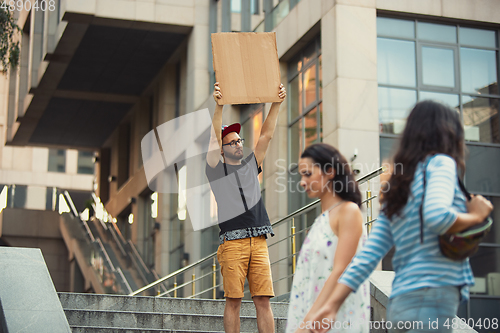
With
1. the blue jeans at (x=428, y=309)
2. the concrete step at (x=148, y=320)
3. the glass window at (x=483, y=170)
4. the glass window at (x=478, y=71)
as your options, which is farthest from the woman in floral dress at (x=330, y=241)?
the glass window at (x=478, y=71)

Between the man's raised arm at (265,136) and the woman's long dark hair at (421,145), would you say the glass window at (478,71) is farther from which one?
the woman's long dark hair at (421,145)

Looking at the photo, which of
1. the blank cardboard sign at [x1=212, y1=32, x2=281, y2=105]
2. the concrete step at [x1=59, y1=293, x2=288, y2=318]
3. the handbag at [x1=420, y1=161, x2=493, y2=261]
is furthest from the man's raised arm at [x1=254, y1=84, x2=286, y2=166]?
the handbag at [x1=420, y1=161, x2=493, y2=261]

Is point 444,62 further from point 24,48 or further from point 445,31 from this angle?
point 24,48

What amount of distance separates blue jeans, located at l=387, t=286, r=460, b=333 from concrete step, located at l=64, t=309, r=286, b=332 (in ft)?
→ 16.6

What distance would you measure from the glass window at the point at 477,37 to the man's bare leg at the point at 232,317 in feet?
33.6

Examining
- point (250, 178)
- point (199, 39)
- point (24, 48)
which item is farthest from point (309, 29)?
point (24, 48)

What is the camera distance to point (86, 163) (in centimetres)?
6244

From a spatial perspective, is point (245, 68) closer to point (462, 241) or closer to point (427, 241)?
Answer: point (427, 241)

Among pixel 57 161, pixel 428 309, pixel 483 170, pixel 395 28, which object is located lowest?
pixel 428 309

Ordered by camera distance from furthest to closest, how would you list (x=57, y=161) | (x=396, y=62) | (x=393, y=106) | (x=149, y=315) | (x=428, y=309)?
(x=57, y=161)
(x=396, y=62)
(x=393, y=106)
(x=149, y=315)
(x=428, y=309)

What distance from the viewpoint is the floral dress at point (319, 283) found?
144 inches

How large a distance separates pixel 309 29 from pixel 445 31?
9.14 feet

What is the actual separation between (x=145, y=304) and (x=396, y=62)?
777 cm

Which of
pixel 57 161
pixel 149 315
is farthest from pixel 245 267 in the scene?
pixel 57 161
